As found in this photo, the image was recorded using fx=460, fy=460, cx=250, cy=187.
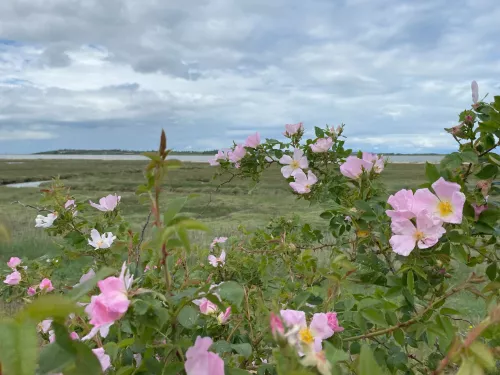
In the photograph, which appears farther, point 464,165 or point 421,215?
point 464,165

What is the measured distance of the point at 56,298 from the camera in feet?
1.22

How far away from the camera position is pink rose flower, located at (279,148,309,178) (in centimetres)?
174

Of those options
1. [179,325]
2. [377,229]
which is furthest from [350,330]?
[179,325]

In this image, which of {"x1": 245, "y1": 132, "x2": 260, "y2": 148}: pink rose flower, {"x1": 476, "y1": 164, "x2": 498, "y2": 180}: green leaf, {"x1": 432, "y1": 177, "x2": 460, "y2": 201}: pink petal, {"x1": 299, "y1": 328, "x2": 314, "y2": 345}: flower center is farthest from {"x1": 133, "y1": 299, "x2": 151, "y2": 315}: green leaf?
{"x1": 245, "y1": 132, "x2": 260, "y2": 148}: pink rose flower

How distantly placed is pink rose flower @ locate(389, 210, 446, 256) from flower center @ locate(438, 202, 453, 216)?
0.08ft

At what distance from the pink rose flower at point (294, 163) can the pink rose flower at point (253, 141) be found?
0.15m

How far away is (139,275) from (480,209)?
0.83 meters

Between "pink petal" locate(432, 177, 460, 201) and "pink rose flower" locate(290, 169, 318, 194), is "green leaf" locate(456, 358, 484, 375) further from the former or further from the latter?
"pink rose flower" locate(290, 169, 318, 194)

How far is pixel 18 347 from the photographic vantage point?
1.20 ft

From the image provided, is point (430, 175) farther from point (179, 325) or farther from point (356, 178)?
point (179, 325)

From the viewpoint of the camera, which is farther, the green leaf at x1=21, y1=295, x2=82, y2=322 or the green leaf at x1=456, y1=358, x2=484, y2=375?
the green leaf at x1=456, y1=358, x2=484, y2=375

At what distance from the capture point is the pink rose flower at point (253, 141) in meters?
1.84

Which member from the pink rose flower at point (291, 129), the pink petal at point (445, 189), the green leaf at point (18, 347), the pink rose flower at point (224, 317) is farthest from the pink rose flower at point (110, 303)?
the pink rose flower at point (291, 129)

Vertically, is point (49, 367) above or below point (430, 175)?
below
